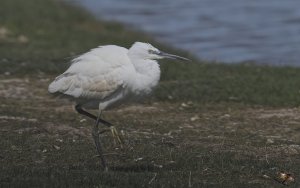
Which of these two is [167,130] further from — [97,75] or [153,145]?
[97,75]

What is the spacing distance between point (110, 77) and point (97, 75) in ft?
0.75

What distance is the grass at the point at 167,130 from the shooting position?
9.16 meters

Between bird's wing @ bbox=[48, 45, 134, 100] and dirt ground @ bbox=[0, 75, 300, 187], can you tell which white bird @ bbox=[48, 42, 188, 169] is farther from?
dirt ground @ bbox=[0, 75, 300, 187]

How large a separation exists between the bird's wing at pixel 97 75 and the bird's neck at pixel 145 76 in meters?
0.10

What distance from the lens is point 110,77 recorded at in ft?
31.2

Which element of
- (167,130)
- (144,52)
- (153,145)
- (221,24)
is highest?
(144,52)

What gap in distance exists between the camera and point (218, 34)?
1024 inches

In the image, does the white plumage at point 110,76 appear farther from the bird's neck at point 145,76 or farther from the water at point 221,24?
the water at point 221,24

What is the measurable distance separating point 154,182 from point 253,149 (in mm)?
2706

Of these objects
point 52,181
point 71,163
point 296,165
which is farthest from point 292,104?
point 52,181

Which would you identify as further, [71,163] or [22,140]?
[22,140]

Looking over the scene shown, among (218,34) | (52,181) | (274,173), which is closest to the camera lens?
(52,181)

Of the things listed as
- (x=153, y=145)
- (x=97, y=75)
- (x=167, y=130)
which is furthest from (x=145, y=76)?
(x=167, y=130)

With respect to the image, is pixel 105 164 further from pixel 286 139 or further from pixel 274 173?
pixel 286 139
